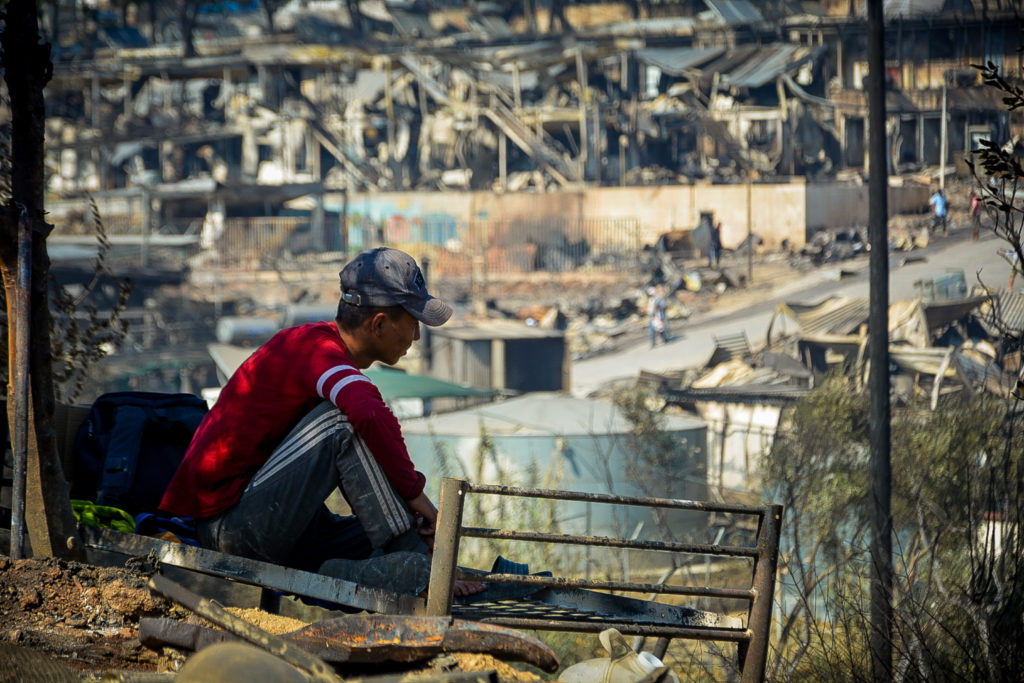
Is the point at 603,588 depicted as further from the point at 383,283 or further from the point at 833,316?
the point at 833,316

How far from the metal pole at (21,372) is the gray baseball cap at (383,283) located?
1035 millimetres

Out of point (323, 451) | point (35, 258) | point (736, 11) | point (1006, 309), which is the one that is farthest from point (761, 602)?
point (736, 11)

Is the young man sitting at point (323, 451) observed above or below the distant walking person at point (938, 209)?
below

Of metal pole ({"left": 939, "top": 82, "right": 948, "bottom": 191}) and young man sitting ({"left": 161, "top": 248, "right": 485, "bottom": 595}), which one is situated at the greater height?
metal pole ({"left": 939, "top": 82, "right": 948, "bottom": 191})

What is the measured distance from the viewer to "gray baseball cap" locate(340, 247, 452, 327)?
3.77 m

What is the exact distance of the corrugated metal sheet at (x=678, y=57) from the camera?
156ft

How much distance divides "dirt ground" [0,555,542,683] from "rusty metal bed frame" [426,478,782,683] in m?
0.21

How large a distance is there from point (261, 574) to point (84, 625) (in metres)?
0.59

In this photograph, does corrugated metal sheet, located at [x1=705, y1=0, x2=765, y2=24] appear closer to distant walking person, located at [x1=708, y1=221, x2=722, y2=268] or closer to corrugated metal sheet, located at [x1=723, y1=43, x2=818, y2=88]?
corrugated metal sheet, located at [x1=723, y1=43, x2=818, y2=88]

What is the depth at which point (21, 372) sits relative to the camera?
368 centimetres

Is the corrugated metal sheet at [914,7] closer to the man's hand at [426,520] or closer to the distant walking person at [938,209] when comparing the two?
the distant walking person at [938,209]

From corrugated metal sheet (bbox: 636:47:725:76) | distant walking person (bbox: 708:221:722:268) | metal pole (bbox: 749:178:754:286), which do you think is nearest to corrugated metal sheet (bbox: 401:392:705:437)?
metal pole (bbox: 749:178:754:286)

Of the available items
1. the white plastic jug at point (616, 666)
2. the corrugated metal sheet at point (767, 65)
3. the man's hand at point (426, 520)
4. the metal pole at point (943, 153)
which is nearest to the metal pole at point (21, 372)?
the man's hand at point (426, 520)

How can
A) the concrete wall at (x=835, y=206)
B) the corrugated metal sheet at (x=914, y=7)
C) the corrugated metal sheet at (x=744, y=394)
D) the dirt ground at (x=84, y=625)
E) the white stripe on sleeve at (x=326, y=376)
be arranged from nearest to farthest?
the dirt ground at (x=84, y=625), the white stripe on sleeve at (x=326, y=376), the corrugated metal sheet at (x=744, y=394), the concrete wall at (x=835, y=206), the corrugated metal sheet at (x=914, y=7)
